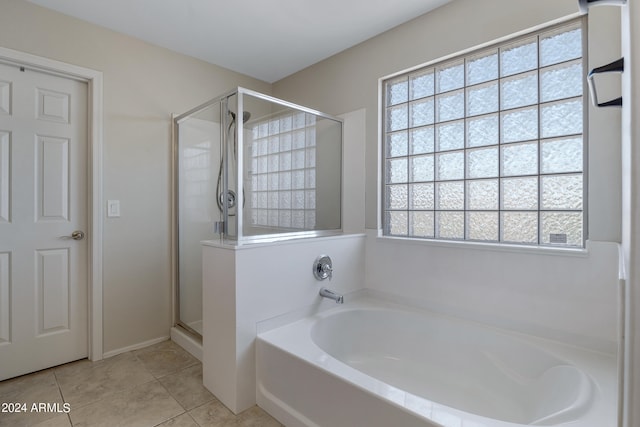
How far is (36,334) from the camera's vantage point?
2.04 meters

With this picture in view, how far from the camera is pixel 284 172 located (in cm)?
215

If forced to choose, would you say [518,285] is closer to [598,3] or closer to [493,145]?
[493,145]

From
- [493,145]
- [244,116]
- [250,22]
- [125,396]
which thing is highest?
[250,22]

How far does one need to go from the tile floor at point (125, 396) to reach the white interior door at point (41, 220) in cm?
22

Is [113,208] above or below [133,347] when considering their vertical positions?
above

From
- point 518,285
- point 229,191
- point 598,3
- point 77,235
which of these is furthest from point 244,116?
point 518,285

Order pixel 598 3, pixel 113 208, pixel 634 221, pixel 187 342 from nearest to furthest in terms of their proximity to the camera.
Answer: pixel 634 221 < pixel 598 3 < pixel 113 208 < pixel 187 342

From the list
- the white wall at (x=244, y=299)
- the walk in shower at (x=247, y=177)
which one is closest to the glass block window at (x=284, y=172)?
the walk in shower at (x=247, y=177)

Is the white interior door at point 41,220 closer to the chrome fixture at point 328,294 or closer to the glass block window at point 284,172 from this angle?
the glass block window at point 284,172

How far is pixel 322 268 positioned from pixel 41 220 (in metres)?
1.89

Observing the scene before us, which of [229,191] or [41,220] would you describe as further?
[41,220]

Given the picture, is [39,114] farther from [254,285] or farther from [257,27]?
[254,285]

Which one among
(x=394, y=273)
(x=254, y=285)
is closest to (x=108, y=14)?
(x=254, y=285)

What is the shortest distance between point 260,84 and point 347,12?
4.44ft
